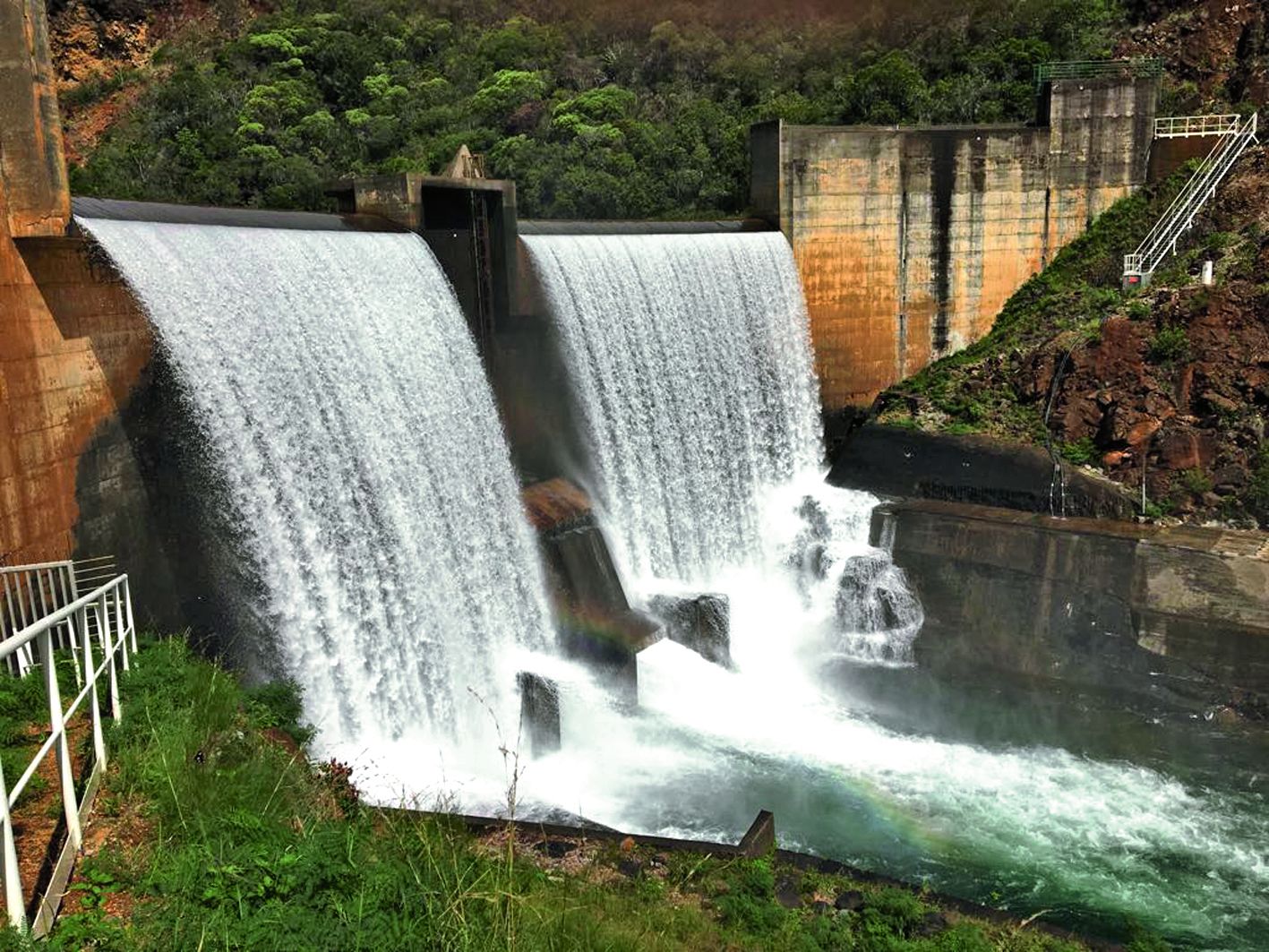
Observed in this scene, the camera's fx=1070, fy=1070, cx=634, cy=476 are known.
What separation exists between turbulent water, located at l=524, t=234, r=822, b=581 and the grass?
26.8 ft

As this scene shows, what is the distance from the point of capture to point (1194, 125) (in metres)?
21.4

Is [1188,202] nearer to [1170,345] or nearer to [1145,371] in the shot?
[1170,345]

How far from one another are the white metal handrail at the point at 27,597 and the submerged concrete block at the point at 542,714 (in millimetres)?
5116

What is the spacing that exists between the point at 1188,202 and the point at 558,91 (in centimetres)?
2000

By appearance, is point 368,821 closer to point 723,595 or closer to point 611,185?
point 723,595

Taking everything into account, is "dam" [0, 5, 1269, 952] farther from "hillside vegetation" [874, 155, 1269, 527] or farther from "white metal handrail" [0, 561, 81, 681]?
"hillside vegetation" [874, 155, 1269, 527]

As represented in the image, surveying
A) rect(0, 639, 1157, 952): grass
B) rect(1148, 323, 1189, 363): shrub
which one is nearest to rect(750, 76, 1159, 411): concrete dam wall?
rect(1148, 323, 1189, 363): shrub

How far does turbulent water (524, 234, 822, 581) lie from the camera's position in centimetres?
1617

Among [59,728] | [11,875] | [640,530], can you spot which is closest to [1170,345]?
[640,530]

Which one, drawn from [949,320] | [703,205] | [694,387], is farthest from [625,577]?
[703,205]

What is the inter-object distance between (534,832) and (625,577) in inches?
288

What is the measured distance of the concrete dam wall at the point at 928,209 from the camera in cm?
2022

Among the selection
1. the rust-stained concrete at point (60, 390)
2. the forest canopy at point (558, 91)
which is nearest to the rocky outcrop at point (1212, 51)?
the forest canopy at point (558, 91)

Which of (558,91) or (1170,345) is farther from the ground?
(558,91)
